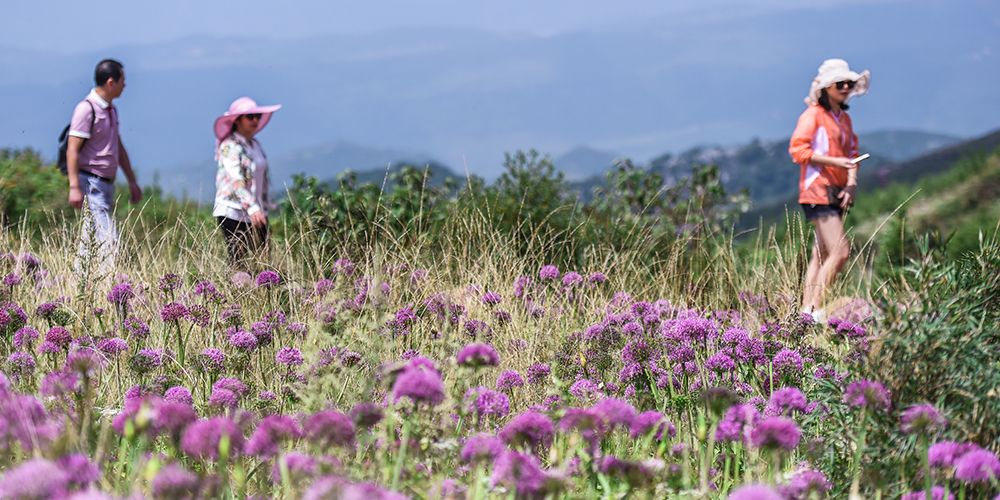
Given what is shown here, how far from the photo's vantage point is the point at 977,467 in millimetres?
1453

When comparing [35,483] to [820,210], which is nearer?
[35,483]

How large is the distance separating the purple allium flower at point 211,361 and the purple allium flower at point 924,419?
192cm

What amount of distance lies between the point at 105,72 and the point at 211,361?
13.3 ft

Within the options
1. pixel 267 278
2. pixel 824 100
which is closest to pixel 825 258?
pixel 824 100

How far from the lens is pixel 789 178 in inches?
6594

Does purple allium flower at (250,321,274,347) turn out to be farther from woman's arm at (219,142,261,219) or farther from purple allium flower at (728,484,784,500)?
woman's arm at (219,142,261,219)

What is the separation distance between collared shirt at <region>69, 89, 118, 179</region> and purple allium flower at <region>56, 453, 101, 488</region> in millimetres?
5006

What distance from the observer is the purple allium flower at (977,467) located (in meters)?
1.45

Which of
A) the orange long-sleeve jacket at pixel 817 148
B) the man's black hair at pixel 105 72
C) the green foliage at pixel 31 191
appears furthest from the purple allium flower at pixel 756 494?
the green foliage at pixel 31 191

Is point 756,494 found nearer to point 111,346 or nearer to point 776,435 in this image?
point 776,435

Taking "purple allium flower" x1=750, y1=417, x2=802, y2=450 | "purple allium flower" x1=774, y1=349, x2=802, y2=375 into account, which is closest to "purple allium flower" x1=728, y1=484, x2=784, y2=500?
"purple allium flower" x1=750, y1=417, x2=802, y2=450

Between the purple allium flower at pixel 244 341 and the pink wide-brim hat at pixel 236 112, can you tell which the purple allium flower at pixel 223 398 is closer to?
the purple allium flower at pixel 244 341

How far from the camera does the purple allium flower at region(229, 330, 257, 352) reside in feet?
8.06

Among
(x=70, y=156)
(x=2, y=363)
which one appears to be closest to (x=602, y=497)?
(x=2, y=363)
